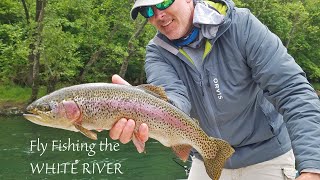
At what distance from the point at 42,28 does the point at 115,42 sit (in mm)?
7597

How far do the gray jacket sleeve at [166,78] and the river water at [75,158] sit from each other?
695 centimetres

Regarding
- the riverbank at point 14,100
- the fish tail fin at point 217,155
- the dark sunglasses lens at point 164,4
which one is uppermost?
the dark sunglasses lens at point 164,4

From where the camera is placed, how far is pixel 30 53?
92.5 ft

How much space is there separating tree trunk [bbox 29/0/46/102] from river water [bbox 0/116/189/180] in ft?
24.7

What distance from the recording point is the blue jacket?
3275 millimetres

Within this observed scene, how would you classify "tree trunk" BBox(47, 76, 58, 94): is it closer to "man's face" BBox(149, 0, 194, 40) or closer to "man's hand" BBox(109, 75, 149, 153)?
"man's face" BBox(149, 0, 194, 40)

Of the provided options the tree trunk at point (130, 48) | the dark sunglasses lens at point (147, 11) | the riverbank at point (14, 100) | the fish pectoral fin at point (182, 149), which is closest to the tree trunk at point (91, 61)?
the tree trunk at point (130, 48)

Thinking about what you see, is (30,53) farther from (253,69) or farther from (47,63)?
(253,69)

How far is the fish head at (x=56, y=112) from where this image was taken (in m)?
3.08

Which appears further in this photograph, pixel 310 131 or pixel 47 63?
pixel 47 63

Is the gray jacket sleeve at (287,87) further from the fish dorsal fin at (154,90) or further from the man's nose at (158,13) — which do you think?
the fish dorsal fin at (154,90)

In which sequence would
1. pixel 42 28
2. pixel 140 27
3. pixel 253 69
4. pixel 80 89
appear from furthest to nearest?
1. pixel 140 27
2. pixel 42 28
3. pixel 253 69
4. pixel 80 89

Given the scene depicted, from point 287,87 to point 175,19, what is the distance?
99cm

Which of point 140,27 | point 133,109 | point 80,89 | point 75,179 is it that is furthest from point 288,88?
point 140,27
